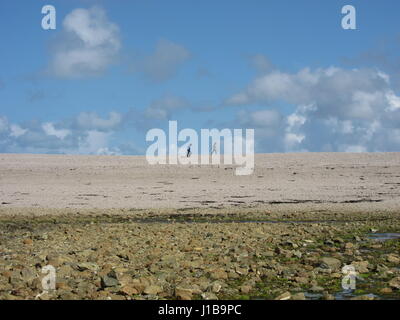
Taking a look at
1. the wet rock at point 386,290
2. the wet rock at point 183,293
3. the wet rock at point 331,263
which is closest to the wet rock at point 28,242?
the wet rock at point 183,293

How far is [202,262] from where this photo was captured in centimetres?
1212

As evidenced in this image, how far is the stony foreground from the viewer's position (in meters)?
9.45

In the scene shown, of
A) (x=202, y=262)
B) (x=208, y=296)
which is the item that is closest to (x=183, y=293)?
(x=208, y=296)

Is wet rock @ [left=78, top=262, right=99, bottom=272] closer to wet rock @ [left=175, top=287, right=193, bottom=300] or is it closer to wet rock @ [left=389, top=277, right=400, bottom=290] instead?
wet rock @ [left=175, top=287, right=193, bottom=300]

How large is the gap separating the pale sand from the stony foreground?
10390 mm

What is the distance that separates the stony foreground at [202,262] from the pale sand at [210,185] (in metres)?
10.4

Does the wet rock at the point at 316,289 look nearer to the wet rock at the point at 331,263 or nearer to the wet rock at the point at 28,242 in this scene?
the wet rock at the point at 331,263

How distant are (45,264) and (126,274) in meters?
1.96

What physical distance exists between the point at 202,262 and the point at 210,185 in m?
24.8

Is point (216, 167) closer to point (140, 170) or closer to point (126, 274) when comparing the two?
point (140, 170)

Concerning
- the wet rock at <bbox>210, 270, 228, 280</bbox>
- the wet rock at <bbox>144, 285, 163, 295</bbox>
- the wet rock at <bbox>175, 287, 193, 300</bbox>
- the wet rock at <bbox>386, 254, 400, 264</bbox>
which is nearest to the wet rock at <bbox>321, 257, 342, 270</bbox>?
the wet rock at <bbox>386, 254, 400, 264</bbox>

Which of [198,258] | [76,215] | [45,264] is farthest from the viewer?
[76,215]

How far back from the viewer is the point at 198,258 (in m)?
12.5

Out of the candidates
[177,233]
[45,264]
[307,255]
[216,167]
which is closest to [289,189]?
[216,167]
